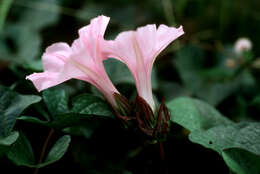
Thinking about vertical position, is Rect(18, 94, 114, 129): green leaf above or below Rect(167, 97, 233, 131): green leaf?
above

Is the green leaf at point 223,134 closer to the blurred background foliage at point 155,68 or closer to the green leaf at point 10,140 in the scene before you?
the blurred background foliage at point 155,68

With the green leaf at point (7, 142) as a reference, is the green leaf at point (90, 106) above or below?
above

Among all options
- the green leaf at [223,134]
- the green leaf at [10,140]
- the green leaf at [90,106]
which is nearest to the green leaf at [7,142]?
the green leaf at [10,140]

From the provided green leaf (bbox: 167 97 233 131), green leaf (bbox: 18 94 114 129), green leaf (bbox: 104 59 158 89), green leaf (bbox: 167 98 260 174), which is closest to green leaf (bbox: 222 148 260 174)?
green leaf (bbox: 167 98 260 174)

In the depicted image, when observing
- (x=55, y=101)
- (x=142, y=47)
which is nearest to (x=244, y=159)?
(x=142, y=47)

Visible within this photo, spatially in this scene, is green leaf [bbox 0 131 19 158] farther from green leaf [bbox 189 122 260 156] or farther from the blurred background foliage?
green leaf [bbox 189 122 260 156]

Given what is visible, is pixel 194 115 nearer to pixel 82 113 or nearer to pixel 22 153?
pixel 82 113
